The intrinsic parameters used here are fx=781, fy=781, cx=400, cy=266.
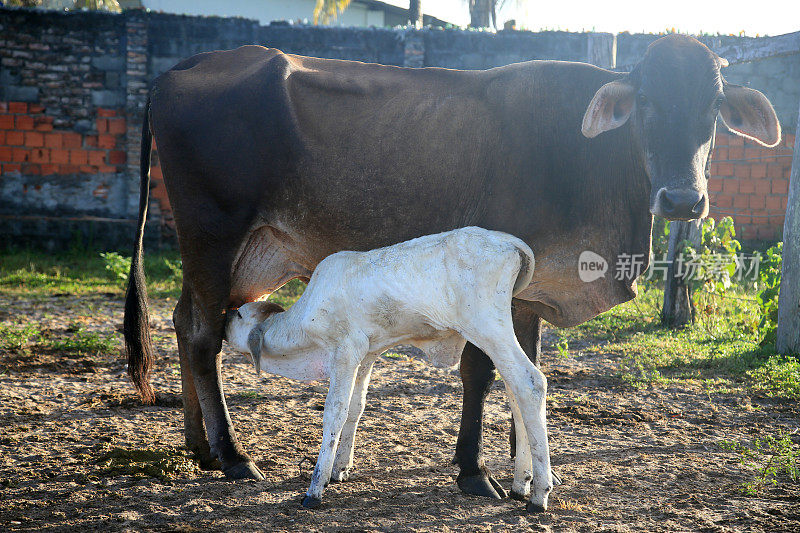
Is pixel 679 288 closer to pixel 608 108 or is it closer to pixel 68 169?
pixel 608 108

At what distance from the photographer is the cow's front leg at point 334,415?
3250mm

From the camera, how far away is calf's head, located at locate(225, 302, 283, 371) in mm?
3549

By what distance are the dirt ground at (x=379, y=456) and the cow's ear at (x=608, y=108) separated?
5.36ft

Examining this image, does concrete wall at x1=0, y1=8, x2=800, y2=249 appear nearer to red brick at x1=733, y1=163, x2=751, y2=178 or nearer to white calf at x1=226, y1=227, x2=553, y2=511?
red brick at x1=733, y1=163, x2=751, y2=178

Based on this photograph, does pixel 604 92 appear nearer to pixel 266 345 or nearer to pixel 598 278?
pixel 598 278

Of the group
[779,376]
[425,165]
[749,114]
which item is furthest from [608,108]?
[779,376]

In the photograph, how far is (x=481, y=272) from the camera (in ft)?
10.4

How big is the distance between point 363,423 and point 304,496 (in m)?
1.15

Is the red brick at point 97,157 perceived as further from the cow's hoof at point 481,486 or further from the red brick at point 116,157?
the cow's hoof at point 481,486

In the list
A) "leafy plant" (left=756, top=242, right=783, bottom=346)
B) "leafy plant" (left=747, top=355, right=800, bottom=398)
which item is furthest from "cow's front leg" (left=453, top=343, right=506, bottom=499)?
"leafy plant" (left=756, top=242, right=783, bottom=346)

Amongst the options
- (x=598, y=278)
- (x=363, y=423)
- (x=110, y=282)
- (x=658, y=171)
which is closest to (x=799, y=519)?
(x=598, y=278)

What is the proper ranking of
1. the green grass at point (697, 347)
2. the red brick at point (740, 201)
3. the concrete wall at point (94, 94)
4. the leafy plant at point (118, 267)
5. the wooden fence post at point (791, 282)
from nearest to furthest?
the green grass at point (697, 347)
the wooden fence post at point (791, 282)
the leafy plant at point (118, 267)
the red brick at point (740, 201)
the concrete wall at point (94, 94)

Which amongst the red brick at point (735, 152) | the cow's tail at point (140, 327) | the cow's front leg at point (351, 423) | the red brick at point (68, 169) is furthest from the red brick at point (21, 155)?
the red brick at point (735, 152)

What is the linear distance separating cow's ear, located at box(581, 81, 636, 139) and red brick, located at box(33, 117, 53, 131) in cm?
897
